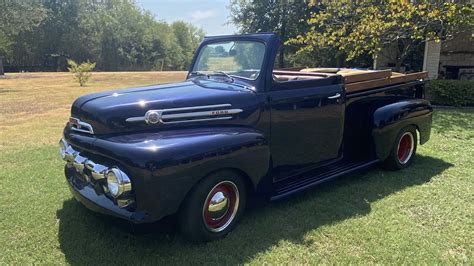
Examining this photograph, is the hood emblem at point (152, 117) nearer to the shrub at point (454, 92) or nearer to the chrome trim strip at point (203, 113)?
the chrome trim strip at point (203, 113)

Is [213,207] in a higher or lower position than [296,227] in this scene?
higher

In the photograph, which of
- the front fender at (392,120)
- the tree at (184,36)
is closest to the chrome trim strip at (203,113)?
the front fender at (392,120)

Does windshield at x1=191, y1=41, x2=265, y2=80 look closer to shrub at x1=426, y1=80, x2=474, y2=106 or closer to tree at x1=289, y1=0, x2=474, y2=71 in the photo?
tree at x1=289, y1=0, x2=474, y2=71

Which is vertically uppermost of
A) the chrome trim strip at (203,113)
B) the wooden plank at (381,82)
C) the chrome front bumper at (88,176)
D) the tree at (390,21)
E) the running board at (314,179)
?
the tree at (390,21)

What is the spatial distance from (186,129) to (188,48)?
227 feet

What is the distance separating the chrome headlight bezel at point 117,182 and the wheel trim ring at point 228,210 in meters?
0.67

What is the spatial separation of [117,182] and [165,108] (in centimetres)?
76

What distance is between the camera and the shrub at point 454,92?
10.4 m

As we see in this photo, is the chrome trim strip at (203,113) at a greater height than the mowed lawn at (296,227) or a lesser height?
greater

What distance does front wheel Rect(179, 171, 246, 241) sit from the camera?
307 centimetres

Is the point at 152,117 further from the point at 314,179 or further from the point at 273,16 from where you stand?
the point at 273,16

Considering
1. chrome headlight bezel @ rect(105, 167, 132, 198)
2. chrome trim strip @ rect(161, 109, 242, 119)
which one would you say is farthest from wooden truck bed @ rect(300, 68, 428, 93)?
chrome headlight bezel @ rect(105, 167, 132, 198)

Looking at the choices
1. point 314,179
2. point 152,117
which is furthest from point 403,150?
point 152,117

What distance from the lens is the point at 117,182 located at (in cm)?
284
